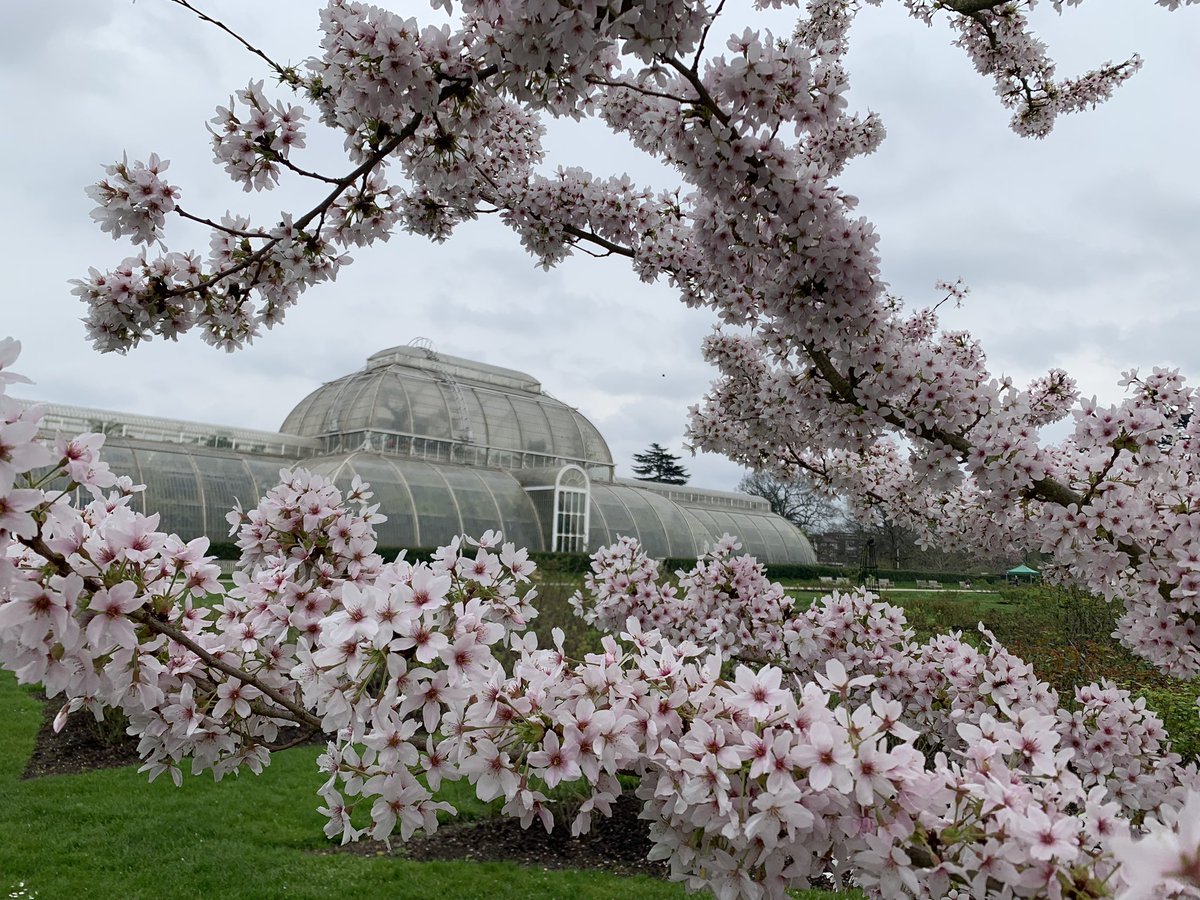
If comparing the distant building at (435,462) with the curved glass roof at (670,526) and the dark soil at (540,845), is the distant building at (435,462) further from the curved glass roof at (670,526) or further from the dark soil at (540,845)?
the dark soil at (540,845)

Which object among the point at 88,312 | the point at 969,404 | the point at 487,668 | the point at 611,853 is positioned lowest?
the point at 611,853

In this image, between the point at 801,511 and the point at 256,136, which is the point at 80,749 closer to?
the point at 256,136

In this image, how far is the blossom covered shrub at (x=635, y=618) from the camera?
1568 mm

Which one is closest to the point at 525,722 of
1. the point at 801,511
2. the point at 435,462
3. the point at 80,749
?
the point at 80,749

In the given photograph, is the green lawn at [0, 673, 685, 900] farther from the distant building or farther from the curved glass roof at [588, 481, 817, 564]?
the curved glass roof at [588, 481, 817, 564]

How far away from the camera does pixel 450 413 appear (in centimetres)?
3073

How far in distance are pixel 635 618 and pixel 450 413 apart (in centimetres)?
2861

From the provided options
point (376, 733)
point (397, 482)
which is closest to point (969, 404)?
point (376, 733)

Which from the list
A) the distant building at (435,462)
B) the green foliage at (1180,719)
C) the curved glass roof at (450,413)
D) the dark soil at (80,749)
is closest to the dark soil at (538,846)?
the dark soil at (80,749)

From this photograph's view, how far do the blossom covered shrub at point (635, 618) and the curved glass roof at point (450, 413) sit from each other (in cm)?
2543

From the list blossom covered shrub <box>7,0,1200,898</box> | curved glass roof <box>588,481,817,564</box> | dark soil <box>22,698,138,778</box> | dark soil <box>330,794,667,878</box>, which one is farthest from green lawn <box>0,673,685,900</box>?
curved glass roof <box>588,481,817,564</box>

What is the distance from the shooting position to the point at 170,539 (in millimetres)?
2102

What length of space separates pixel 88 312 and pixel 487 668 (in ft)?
7.26

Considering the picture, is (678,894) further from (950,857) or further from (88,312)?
(88,312)
